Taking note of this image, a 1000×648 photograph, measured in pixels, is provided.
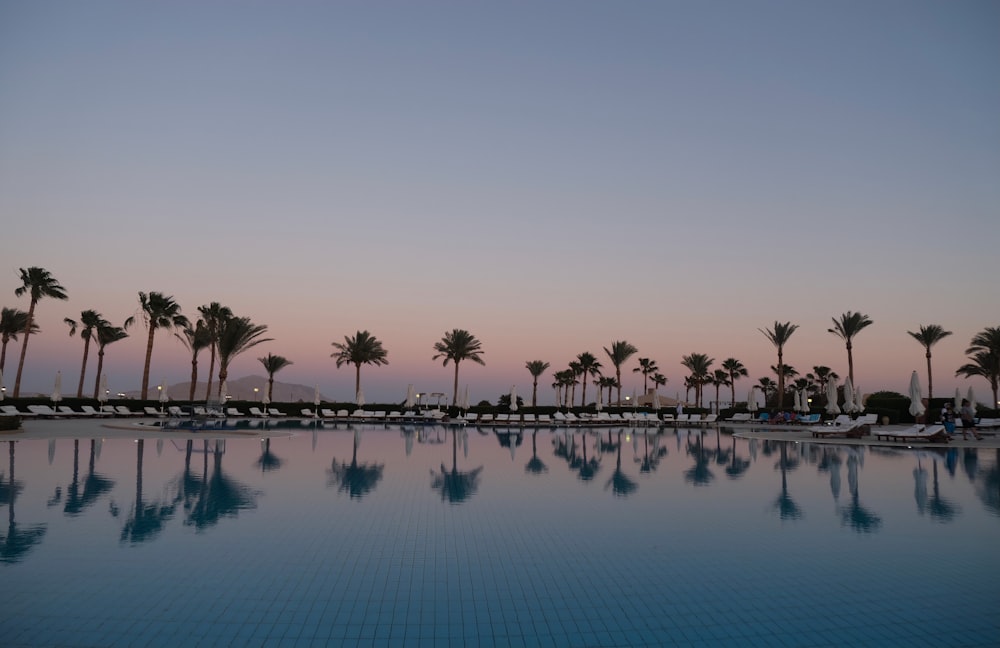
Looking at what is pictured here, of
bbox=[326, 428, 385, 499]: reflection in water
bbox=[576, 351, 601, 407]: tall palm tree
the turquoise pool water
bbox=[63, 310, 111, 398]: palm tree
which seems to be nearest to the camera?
the turquoise pool water

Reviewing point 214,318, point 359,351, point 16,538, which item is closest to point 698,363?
point 359,351

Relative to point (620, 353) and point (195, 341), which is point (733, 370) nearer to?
point (620, 353)

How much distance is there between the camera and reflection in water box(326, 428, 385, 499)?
34.1ft

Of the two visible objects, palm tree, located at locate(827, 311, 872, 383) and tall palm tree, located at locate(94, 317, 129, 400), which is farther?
tall palm tree, located at locate(94, 317, 129, 400)

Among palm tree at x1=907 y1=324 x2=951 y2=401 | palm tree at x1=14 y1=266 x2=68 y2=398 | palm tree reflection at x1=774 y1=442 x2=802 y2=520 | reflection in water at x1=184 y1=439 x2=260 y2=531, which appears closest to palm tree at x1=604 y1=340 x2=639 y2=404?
palm tree at x1=907 y1=324 x2=951 y2=401

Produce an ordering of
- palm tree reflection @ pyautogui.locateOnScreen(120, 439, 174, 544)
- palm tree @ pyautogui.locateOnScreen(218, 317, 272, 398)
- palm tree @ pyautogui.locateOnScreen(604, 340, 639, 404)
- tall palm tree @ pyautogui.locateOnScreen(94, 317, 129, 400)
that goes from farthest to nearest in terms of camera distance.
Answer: palm tree @ pyautogui.locateOnScreen(604, 340, 639, 404), tall palm tree @ pyautogui.locateOnScreen(94, 317, 129, 400), palm tree @ pyautogui.locateOnScreen(218, 317, 272, 398), palm tree reflection @ pyautogui.locateOnScreen(120, 439, 174, 544)

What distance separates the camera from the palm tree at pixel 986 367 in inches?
1668

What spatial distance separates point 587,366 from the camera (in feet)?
198

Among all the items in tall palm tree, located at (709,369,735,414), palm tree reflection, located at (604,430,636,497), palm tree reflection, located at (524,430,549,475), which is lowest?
palm tree reflection, located at (524,430,549,475)

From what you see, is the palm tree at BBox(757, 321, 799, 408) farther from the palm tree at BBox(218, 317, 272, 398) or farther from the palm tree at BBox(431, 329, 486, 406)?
the palm tree at BBox(218, 317, 272, 398)

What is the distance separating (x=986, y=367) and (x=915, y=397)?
29281mm

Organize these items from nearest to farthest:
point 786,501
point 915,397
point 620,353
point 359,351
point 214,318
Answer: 1. point 786,501
2. point 915,397
3. point 214,318
4. point 359,351
5. point 620,353

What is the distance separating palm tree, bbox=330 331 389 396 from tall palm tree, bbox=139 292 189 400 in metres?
12.8

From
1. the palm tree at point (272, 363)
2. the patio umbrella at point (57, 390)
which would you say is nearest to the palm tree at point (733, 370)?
the palm tree at point (272, 363)
